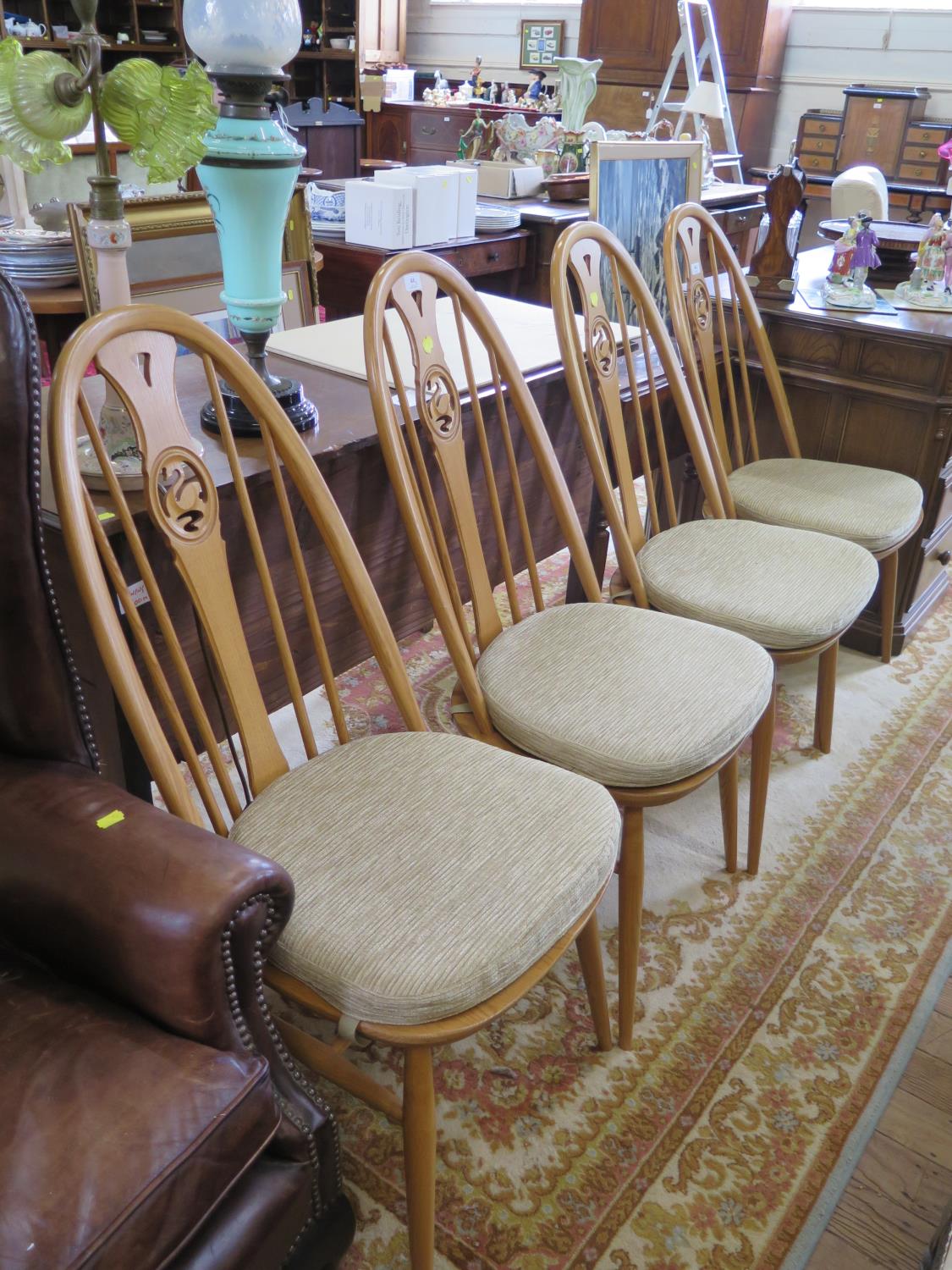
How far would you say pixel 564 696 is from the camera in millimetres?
1320

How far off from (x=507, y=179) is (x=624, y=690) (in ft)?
9.15

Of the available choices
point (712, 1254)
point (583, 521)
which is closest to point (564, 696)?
point (712, 1254)

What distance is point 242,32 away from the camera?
114 centimetres

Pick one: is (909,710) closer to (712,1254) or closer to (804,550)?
(804,550)

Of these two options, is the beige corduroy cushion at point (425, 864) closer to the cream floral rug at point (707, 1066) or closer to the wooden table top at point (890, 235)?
the cream floral rug at point (707, 1066)

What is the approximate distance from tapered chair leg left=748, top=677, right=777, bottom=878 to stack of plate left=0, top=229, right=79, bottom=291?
6.13ft

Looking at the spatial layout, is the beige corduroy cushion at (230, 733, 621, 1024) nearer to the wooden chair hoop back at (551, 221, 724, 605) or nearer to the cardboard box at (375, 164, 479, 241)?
the wooden chair hoop back at (551, 221, 724, 605)

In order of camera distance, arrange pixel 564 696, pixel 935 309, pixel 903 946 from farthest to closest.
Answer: pixel 935 309
pixel 903 946
pixel 564 696

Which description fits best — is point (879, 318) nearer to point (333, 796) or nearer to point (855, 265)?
point (855, 265)

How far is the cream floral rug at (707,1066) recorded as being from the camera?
1.17 metres

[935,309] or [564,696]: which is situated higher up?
[935,309]

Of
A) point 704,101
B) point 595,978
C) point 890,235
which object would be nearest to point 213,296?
point 595,978

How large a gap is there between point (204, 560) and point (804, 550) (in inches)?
43.6

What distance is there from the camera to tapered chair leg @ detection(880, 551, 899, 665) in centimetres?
220
